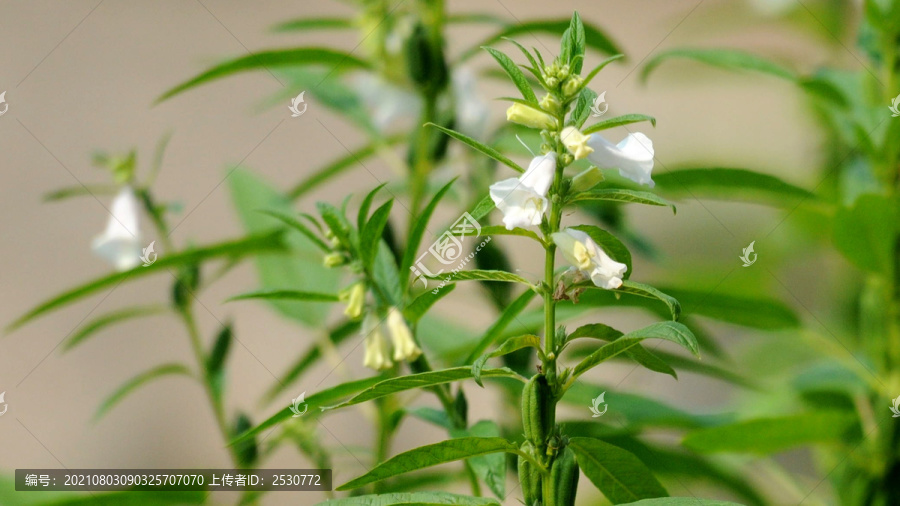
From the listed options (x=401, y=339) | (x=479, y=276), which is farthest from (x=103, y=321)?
(x=479, y=276)

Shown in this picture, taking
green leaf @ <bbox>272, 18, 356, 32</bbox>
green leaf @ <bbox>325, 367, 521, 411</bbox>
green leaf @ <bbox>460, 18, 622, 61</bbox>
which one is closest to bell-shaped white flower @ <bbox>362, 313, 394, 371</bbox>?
green leaf @ <bbox>325, 367, 521, 411</bbox>

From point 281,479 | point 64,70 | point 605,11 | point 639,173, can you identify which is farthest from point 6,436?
point 605,11

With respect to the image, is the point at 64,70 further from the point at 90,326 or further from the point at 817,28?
the point at 817,28

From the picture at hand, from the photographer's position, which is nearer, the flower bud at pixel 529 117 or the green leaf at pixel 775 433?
the flower bud at pixel 529 117

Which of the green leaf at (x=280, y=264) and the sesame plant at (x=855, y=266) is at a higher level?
the green leaf at (x=280, y=264)

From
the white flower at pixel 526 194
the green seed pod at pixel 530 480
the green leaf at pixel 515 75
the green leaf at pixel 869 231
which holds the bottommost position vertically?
the green seed pod at pixel 530 480

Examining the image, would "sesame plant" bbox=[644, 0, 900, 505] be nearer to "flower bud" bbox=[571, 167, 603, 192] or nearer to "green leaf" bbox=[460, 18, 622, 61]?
"green leaf" bbox=[460, 18, 622, 61]

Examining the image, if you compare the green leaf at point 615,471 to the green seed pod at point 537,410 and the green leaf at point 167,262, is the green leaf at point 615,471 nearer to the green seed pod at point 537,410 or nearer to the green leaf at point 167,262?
the green seed pod at point 537,410

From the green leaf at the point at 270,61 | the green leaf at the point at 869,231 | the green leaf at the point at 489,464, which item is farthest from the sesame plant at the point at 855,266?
the green leaf at the point at 270,61
